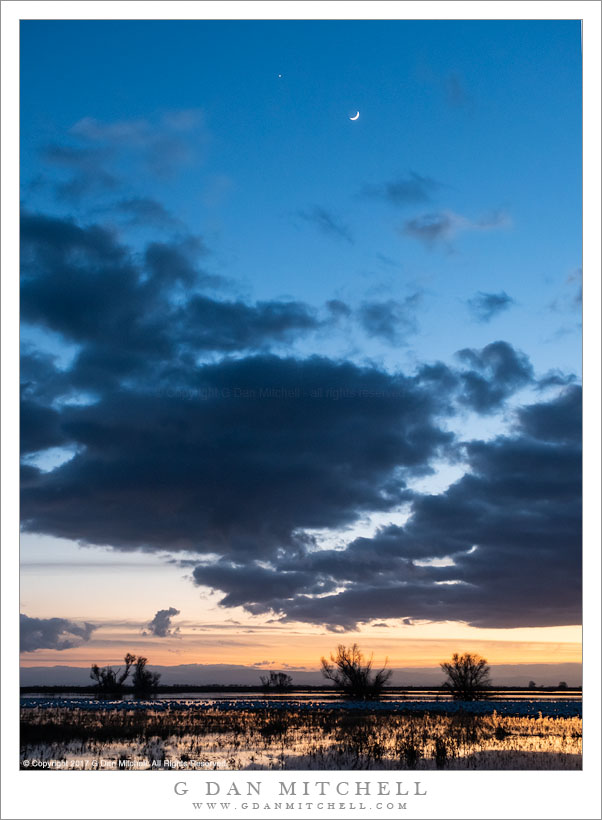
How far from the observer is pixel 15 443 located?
342 inches

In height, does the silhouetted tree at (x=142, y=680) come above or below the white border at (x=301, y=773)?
below

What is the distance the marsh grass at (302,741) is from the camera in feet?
46.8

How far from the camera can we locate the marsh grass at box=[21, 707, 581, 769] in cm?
1426

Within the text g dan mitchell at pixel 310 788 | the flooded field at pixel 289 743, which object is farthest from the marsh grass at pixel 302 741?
the text g dan mitchell at pixel 310 788

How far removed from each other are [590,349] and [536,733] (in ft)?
46.8

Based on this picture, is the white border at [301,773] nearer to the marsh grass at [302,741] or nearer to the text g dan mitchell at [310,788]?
the text g dan mitchell at [310,788]

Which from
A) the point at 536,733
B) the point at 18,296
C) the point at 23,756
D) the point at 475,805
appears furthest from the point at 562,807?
the point at 536,733

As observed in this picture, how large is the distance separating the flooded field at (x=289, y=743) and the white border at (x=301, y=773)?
12.0ft

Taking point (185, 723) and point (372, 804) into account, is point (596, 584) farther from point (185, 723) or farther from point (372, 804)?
point (185, 723)

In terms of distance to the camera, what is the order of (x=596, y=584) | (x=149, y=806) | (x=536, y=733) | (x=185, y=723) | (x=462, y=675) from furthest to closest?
(x=462, y=675)
(x=185, y=723)
(x=536, y=733)
(x=149, y=806)
(x=596, y=584)

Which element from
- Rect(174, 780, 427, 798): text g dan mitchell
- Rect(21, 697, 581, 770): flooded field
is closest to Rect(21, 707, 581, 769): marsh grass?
Rect(21, 697, 581, 770): flooded field

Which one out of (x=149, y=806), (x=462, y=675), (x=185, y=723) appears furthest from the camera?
(x=462, y=675)

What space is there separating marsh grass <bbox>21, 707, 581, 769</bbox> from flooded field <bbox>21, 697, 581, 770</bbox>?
0.02 meters

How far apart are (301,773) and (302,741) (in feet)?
28.4
